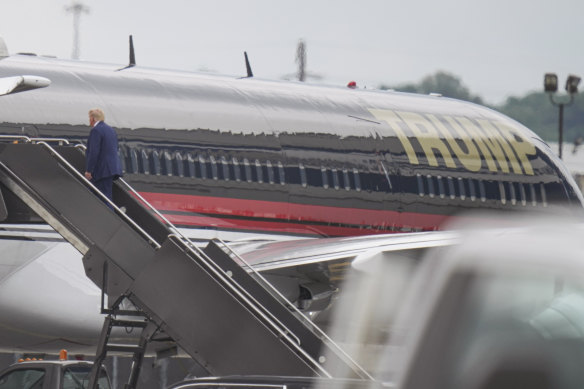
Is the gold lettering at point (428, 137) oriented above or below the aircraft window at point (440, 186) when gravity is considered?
above

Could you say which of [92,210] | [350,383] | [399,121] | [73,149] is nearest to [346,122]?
[399,121]

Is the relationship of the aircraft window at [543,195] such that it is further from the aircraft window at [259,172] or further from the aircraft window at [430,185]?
the aircraft window at [259,172]

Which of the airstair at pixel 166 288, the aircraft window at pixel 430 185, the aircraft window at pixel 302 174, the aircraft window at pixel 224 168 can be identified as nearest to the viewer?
the airstair at pixel 166 288

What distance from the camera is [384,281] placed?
262 cm

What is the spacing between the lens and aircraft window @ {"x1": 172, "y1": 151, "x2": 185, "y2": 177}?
51.7 ft

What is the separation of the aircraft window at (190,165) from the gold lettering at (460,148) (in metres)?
5.07

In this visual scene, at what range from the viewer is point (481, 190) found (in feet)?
63.8

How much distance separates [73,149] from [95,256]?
6.84 ft

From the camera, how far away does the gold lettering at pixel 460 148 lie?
A: 63.0 feet

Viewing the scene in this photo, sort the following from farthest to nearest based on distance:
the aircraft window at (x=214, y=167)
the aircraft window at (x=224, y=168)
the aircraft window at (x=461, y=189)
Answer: the aircraft window at (x=461, y=189)
the aircraft window at (x=224, y=168)
the aircraft window at (x=214, y=167)

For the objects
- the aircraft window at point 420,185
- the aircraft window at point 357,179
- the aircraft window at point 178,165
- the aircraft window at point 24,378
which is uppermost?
the aircraft window at point 178,165

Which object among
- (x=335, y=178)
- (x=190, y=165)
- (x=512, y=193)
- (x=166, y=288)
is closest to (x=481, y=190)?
(x=512, y=193)

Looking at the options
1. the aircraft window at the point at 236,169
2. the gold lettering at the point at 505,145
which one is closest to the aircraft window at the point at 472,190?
the gold lettering at the point at 505,145

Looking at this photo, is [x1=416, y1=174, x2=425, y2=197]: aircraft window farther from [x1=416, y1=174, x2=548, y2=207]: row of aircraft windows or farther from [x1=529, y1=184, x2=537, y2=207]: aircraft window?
[x1=529, y1=184, x2=537, y2=207]: aircraft window
